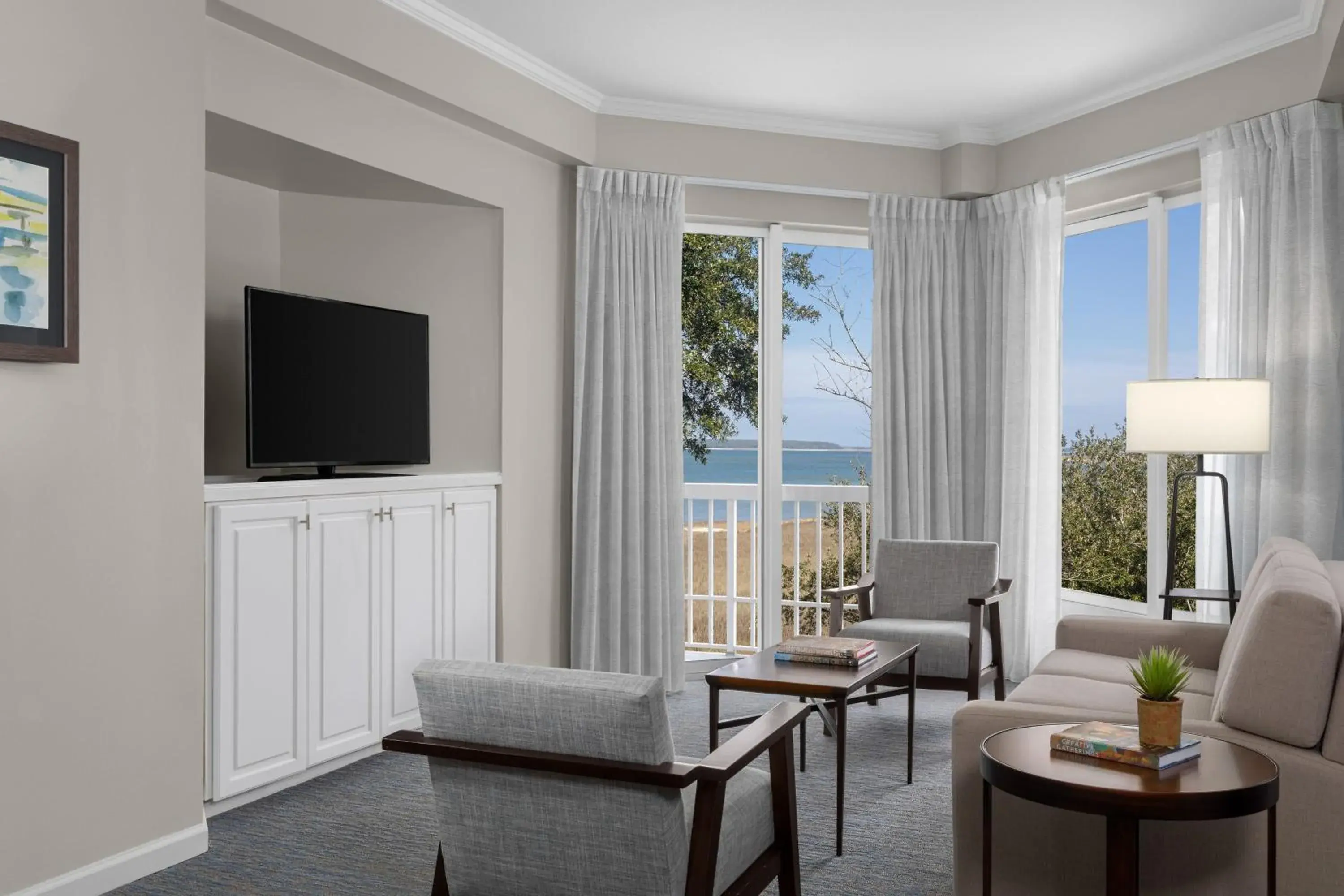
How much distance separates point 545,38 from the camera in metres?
4.43

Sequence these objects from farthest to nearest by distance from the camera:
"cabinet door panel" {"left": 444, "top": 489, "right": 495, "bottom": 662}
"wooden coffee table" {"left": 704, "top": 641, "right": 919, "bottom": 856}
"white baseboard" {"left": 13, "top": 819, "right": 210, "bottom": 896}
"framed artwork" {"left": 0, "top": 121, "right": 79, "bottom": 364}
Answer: "cabinet door panel" {"left": 444, "top": 489, "right": 495, "bottom": 662}, "wooden coffee table" {"left": 704, "top": 641, "right": 919, "bottom": 856}, "white baseboard" {"left": 13, "top": 819, "right": 210, "bottom": 896}, "framed artwork" {"left": 0, "top": 121, "right": 79, "bottom": 364}

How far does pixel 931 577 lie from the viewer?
4.81 m

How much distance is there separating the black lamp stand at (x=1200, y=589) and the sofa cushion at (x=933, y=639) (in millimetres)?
749

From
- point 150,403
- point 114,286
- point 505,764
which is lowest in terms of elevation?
point 505,764

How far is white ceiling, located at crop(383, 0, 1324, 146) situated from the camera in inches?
163

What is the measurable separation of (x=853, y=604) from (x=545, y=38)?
3755mm

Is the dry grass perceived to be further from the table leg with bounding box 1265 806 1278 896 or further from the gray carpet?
the table leg with bounding box 1265 806 1278 896

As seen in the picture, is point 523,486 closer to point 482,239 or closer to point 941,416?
point 482,239

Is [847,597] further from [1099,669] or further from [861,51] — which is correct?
[861,51]

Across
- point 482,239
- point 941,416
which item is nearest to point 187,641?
point 482,239

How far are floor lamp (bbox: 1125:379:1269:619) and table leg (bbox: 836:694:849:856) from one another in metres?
1.70

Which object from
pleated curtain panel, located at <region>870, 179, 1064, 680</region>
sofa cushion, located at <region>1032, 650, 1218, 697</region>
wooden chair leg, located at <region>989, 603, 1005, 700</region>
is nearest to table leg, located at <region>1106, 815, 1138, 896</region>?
sofa cushion, located at <region>1032, 650, 1218, 697</region>

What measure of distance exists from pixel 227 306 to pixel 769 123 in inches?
112

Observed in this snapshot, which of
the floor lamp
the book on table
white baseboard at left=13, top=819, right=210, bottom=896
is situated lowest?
white baseboard at left=13, top=819, right=210, bottom=896
